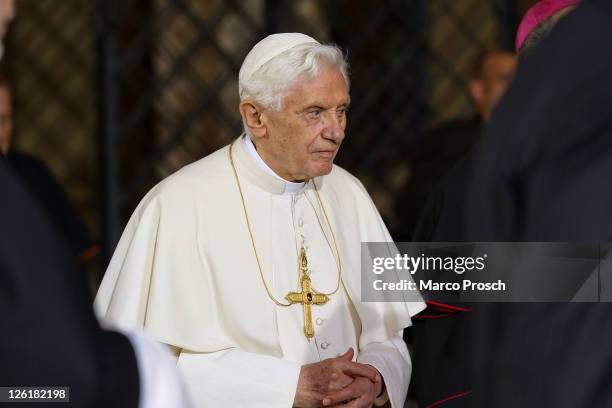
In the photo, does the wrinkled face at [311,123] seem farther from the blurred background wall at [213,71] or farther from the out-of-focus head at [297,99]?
the blurred background wall at [213,71]

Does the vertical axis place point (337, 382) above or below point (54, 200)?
below

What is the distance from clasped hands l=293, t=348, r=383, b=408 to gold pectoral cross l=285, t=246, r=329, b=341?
0.16m

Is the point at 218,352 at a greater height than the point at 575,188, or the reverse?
the point at 575,188

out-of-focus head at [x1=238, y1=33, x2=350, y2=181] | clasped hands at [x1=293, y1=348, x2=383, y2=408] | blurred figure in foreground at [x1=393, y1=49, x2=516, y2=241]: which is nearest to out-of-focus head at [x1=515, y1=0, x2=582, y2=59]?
out-of-focus head at [x1=238, y1=33, x2=350, y2=181]

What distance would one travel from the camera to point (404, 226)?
593cm

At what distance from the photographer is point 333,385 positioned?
3.27 meters

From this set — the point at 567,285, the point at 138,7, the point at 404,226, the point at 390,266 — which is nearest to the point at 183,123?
the point at 138,7

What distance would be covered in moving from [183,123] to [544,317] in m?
5.68

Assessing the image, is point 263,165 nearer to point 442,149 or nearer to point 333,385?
point 333,385

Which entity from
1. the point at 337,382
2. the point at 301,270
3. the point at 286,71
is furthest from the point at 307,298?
the point at 286,71

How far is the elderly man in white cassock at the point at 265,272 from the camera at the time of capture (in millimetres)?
3299

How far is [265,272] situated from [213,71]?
471cm

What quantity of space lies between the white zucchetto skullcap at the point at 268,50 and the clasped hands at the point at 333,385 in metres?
0.85

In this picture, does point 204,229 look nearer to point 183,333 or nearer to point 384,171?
point 183,333
